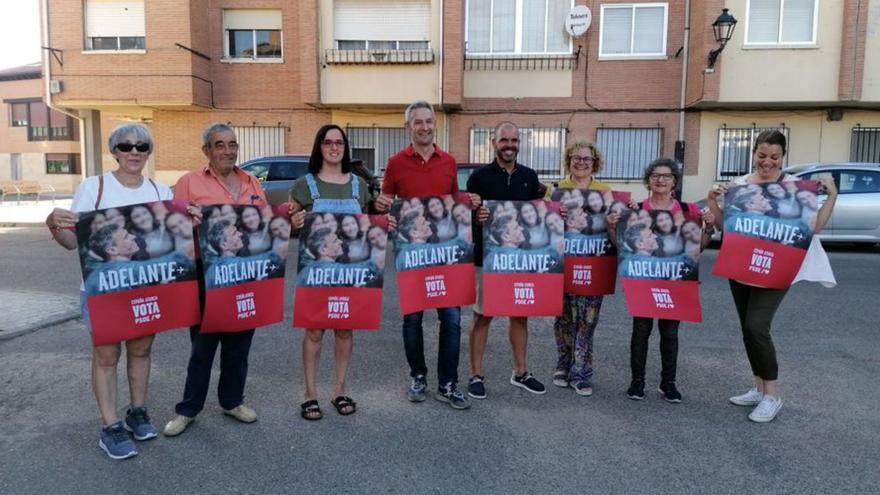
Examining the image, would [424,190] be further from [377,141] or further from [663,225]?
[377,141]

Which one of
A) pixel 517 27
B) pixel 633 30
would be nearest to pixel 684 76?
pixel 633 30

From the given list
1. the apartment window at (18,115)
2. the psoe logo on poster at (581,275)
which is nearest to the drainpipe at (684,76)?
the psoe logo on poster at (581,275)

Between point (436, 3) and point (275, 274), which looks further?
point (436, 3)

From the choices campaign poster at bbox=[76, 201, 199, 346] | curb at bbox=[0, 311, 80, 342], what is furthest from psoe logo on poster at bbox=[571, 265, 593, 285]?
curb at bbox=[0, 311, 80, 342]

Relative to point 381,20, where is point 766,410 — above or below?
below

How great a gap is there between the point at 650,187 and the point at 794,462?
1.98 metres

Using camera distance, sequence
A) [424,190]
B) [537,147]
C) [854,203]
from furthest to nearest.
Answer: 1. [537,147]
2. [854,203]
3. [424,190]

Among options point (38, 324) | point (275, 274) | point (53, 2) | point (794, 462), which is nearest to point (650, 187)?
point (794, 462)

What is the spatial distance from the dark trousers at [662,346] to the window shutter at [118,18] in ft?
59.8

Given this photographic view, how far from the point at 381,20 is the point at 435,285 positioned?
15163mm

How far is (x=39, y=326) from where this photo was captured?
629 cm

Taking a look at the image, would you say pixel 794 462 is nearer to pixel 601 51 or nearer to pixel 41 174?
pixel 601 51

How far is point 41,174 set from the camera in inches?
1492

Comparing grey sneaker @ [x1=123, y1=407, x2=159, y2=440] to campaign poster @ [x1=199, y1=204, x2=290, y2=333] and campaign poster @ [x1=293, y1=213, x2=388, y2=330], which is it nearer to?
campaign poster @ [x1=199, y1=204, x2=290, y2=333]
